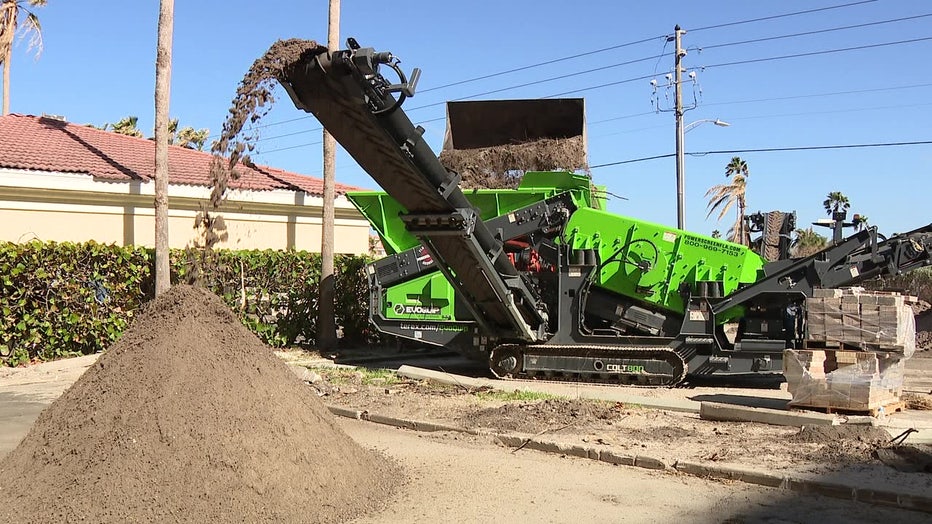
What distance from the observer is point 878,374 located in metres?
9.32

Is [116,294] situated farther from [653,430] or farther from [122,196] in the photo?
[653,430]

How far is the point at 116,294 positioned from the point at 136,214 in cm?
330

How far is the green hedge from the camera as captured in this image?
14.0 m

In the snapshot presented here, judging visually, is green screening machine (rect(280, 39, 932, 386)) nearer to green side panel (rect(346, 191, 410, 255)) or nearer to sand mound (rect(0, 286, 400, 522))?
green side panel (rect(346, 191, 410, 255))

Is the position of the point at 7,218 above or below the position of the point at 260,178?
below

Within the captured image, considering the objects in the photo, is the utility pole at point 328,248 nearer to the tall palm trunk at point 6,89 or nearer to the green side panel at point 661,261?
the green side panel at point 661,261

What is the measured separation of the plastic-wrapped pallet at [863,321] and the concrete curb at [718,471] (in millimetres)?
3396

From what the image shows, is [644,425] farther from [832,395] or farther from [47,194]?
[47,194]

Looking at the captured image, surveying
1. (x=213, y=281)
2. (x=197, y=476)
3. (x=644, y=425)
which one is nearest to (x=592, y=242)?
(x=644, y=425)

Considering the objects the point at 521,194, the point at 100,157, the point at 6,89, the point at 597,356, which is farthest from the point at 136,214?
the point at 6,89

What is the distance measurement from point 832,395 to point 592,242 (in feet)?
14.4

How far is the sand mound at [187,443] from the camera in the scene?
5418 millimetres

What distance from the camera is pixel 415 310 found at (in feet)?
45.8

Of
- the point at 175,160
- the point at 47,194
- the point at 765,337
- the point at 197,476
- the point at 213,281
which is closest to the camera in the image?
the point at 197,476
